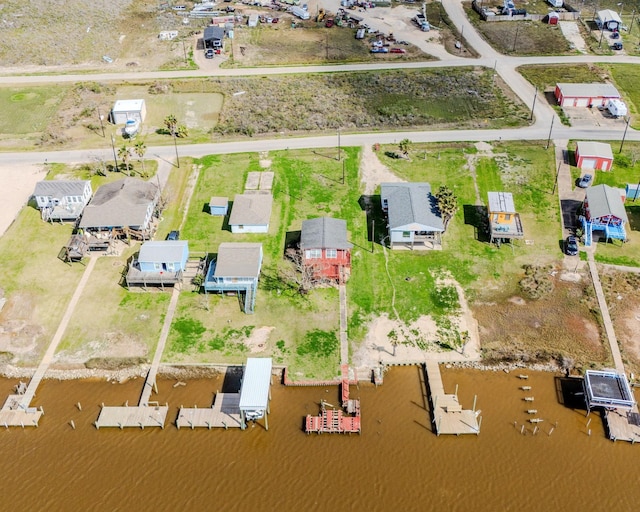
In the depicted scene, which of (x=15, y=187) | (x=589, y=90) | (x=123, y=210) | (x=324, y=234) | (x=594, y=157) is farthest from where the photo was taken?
(x=589, y=90)

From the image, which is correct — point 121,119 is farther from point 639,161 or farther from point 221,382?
point 639,161

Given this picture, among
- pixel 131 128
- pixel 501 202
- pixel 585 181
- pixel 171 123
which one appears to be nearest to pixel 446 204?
pixel 501 202

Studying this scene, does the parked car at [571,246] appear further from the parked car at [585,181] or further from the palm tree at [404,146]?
the palm tree at [404,146]

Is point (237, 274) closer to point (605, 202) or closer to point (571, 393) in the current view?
point (571, 393)

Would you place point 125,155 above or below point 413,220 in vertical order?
below

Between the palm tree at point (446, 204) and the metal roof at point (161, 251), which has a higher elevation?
the palm tree at point (446, 204)

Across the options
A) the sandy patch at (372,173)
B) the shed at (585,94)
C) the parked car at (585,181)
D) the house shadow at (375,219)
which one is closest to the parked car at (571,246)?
the parked car at (585,181)
